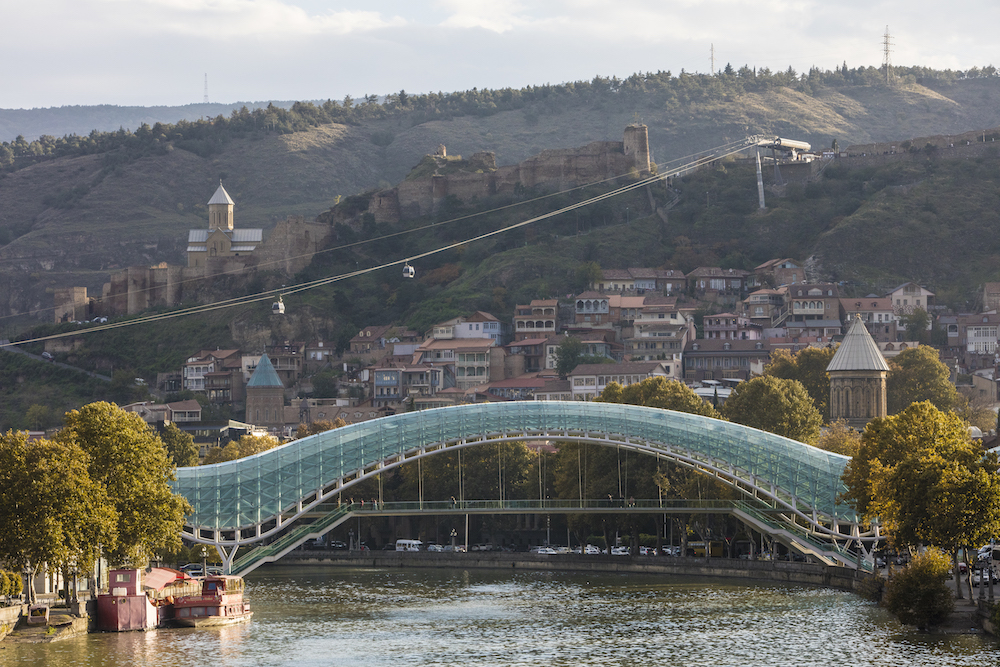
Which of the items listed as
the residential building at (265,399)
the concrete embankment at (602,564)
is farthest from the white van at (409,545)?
the residential building at (265,399)

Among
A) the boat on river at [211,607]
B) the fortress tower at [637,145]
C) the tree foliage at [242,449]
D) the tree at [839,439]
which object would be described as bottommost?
the boat on river at [211,607]

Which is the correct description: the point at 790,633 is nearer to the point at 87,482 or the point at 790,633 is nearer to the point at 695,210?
the point at 87,482

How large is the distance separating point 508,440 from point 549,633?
16.2 metres

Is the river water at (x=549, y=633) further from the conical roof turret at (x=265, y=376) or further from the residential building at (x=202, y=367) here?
the residential building at (x=202, y=367)

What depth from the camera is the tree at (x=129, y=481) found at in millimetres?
51625

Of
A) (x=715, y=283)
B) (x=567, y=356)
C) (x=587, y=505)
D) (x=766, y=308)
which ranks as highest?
(x=715, y=283)

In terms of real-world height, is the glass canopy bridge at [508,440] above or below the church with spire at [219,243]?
below

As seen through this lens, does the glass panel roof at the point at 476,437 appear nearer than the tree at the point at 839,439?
Yes

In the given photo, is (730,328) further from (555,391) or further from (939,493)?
(939,493)

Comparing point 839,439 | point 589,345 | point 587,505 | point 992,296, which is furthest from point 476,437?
point 992,296

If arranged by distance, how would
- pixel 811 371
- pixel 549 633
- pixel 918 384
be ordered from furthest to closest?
pixel 811 371, pixel 918 384, pixel 549 633

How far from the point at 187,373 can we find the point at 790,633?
95493mm

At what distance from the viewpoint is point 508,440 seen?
6544cm

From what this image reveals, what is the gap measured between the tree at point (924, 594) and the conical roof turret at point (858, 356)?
172 ft
